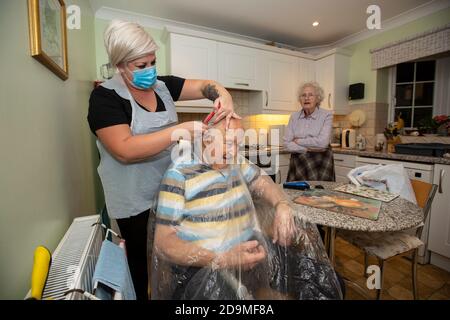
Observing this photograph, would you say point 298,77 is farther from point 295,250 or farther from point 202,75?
point 295,250

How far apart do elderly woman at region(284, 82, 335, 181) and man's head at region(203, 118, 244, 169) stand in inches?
51.4

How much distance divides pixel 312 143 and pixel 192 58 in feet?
5.04

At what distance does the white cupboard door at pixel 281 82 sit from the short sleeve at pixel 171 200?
246cm

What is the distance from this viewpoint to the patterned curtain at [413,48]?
2260 mm

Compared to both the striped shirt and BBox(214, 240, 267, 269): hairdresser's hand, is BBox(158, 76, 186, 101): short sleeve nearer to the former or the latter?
the striped shirt

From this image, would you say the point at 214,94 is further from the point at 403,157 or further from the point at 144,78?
the point at 403,157

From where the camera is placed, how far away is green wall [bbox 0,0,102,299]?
2.02ft

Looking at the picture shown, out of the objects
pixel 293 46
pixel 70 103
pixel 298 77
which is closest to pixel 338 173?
pixel 298 77

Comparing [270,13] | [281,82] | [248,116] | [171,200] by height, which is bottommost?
[171,200]

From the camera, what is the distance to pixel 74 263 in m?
0.70

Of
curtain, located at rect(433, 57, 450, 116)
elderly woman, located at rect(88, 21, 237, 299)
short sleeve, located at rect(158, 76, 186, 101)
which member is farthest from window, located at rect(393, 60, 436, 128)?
elderly woman, located at rect(88, 21, 237, 299)

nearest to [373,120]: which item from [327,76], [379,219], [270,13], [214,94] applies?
[327,76]
